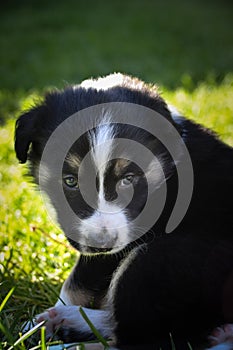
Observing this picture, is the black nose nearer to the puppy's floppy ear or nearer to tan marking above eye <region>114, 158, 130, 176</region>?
tan marking above eye <region>114, 158, 130, 176</region>

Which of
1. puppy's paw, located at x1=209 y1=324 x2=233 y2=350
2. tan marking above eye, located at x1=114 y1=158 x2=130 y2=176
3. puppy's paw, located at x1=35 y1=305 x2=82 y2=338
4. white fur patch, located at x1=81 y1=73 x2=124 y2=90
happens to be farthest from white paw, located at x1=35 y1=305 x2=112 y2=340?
white fur patch, located at x1=81 y1=73 x2=124 y2=90

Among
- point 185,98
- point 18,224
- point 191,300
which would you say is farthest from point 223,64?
point 191,300

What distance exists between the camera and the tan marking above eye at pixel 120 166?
8.66ft

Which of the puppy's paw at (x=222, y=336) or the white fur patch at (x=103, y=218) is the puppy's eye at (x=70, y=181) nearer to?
the white fur patch at (x=103, y=218)

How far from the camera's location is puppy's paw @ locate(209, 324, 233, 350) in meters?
2.46

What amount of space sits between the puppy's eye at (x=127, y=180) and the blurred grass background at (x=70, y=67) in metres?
0.78

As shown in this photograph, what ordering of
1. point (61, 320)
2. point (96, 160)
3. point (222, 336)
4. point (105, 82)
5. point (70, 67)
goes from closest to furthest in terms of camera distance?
1. point (222, 336)
2. point (96, 160)
3. point (61, 320)
4. point (105, 82)
5. point (70, 67)

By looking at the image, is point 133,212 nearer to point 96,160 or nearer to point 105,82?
point 96,160

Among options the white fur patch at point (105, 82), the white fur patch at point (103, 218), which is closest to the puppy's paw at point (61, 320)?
the white fur patch at point (103, 218)

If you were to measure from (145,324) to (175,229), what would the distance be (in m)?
0.47

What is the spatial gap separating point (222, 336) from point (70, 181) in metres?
0.95

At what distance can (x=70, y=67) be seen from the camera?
10.3 m

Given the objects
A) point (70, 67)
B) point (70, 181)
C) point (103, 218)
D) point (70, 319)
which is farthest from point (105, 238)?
point (70, 67)

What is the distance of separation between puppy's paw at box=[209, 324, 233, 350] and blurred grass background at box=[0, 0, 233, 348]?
82cm
